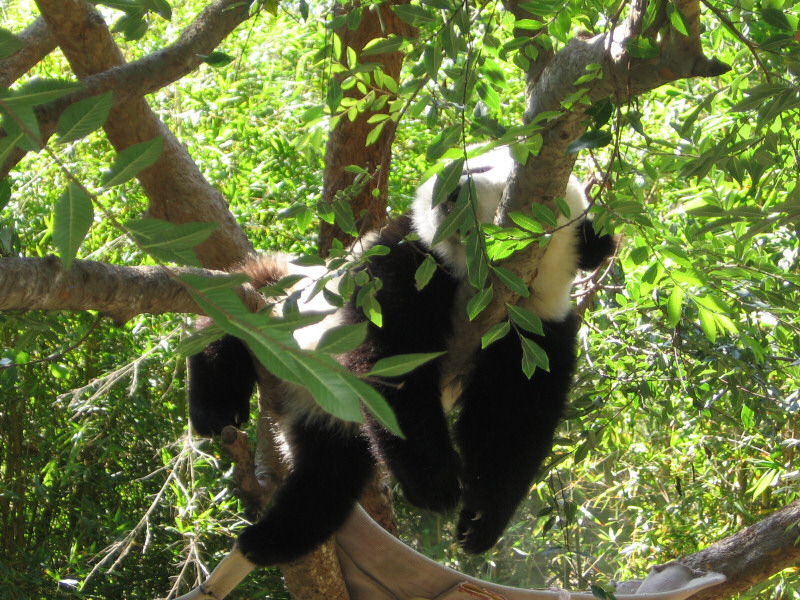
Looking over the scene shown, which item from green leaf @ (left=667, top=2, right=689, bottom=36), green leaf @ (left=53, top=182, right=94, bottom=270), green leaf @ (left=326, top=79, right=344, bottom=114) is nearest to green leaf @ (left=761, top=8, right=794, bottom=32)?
green leaf @ (left=667, top=2, right=689, bottom=36)

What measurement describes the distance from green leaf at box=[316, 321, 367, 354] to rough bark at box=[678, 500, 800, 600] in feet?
7.03

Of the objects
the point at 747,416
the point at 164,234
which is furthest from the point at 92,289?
the point at 747,416

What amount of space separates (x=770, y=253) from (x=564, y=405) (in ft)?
3.48

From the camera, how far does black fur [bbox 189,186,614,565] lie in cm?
211

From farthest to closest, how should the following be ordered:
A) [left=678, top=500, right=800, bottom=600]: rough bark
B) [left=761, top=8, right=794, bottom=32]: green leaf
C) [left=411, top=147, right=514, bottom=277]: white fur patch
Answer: [left=678, top=500, right=800, bottom=600]: rough bark < [left=411, top=147, right=514, bottom=277]: white fur patch < [left=761, top=8, right=794, bottom=32]: green leaf

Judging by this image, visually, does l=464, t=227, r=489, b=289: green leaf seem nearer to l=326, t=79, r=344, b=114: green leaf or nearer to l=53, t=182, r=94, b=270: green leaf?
l=326, t=79, r=344, b=114: green leaf

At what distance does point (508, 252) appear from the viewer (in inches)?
56.4

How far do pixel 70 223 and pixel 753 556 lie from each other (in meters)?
2.44

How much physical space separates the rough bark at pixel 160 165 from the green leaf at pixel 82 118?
1.81 metres

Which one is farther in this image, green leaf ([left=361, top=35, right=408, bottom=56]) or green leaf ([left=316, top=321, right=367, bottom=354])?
green leaf ([left=361, top=35, right=408, bottom=56])

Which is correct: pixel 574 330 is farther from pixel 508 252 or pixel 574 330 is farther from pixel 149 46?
pixel 149 46

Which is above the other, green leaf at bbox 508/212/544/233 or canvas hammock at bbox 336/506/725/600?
green leaf at bbox 508/212/544/233

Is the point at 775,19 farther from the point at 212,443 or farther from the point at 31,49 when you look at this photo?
the point at 212,443

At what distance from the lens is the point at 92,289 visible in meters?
1.78
